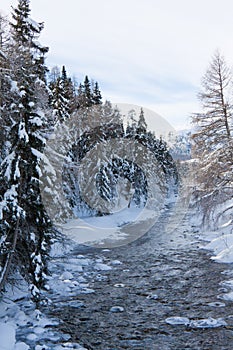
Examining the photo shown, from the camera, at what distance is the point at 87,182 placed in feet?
103

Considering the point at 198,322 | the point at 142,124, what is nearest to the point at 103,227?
the point at 198,322

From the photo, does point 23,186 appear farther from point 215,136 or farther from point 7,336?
point 215,136

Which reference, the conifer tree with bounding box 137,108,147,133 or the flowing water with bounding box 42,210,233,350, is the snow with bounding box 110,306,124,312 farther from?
the conifer tree with bounding box 137,108,147,133

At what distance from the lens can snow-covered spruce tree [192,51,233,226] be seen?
16334 millimetres

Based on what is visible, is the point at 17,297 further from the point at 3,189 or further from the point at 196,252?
the point at 196,252

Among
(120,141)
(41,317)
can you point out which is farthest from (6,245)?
(120,141)

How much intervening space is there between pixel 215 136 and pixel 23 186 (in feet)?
36.5

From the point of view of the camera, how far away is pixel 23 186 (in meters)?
9.09

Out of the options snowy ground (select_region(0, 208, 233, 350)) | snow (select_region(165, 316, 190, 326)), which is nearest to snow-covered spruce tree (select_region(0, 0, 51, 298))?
snowy ground (select_region(0, 208, 233, 350))

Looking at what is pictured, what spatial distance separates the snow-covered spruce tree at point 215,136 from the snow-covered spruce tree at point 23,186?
9.79m

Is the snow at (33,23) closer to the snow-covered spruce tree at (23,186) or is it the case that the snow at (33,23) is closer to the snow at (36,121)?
the snow-covered spruce tree at (23,186)

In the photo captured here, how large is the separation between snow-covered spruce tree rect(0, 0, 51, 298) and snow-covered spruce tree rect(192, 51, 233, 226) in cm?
979

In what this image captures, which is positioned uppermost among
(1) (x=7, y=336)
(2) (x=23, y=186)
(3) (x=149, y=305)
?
(2) (x=23, y=186)

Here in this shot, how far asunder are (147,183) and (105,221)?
1809cm
